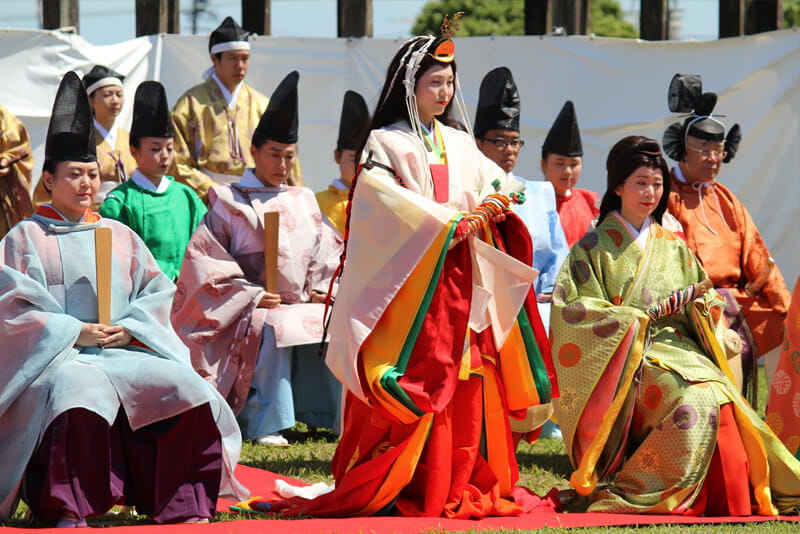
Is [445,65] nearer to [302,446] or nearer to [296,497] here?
[296,497]

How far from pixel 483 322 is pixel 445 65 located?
1090 millimetres

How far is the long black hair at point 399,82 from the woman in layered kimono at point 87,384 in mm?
1158

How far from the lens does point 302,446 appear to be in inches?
297

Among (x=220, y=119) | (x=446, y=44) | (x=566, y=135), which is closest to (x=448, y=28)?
(x=446, y=44)

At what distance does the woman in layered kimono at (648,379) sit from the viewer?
18.9 feet

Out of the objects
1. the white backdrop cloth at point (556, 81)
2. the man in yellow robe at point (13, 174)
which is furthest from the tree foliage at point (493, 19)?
the man in yellow robe at point (13, 174)

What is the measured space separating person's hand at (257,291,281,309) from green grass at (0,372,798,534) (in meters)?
0.75

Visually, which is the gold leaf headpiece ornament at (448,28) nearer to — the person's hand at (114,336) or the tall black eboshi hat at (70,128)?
the tall black eboshi hat at (70,128)

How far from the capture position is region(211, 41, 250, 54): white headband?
898 cm

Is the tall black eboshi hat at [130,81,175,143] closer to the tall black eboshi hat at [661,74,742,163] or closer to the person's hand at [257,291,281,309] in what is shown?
the person's hand at [257,291,281,309]

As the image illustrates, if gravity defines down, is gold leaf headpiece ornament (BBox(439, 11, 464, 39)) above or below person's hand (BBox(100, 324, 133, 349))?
above

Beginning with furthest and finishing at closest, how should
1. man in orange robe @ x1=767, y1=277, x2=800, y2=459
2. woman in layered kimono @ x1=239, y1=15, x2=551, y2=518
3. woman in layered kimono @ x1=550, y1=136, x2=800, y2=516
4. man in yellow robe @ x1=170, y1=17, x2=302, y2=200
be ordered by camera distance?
man in yellow robe @ x1=170, y1=17, x2=302, y2=200 < man in orange robe @ x1=767, y1=277, x2=800, y2=459 < woman in layered kimono @ x1=550, y1=136, x2=800, y2=516 < woman in layered kimono @ x1=239, y1=15, x2=551, y2=518

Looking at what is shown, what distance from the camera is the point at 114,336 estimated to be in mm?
5516

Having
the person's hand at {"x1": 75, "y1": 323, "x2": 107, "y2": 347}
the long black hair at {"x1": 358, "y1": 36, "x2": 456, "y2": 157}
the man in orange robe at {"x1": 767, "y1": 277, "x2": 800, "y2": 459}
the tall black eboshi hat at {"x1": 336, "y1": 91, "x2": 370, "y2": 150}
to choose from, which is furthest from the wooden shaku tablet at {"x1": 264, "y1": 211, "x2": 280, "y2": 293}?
the man in orange robe at {"x1": 767, "y1": 277, "x2": 800, "y2": 459}
